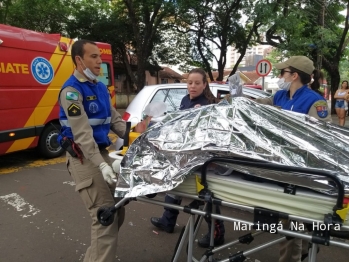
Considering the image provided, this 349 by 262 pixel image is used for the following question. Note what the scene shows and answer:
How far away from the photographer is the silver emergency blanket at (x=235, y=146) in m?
1.55

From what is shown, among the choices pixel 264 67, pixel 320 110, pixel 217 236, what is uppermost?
pixel 264 67

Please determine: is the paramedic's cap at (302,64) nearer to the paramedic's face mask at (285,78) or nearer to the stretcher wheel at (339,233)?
the paramedic's face mask at (285,78)

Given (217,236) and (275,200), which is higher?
(275,200)

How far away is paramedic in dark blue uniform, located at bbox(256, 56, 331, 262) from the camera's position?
229cm

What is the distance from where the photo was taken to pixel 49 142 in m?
5.95

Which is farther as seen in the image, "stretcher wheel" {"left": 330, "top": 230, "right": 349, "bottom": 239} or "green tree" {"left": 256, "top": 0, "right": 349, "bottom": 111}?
"green tree" {"left": 256, "top": 0, "right": 349, "bottom": 111}

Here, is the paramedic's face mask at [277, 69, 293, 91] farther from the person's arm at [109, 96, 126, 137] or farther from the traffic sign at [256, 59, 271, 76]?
the traffic sign at [256, 59, 271, 76]

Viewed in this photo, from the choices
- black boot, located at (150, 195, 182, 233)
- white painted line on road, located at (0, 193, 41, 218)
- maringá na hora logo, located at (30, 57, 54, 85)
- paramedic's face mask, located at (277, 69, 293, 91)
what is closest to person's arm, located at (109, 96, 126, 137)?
black boot, located at (150, 195, 182, 233)

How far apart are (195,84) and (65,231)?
198 centimetres

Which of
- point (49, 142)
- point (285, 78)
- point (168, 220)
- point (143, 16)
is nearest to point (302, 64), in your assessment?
point (285, 78)

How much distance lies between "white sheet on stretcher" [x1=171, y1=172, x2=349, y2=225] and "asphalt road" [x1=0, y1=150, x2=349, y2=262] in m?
1.12

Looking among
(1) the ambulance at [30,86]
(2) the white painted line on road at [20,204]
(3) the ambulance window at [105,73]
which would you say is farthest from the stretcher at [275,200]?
(3) the ambulance window at [105,73]

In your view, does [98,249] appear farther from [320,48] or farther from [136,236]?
[320,48]

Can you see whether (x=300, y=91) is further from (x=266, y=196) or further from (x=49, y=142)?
(x=49, y=142)
